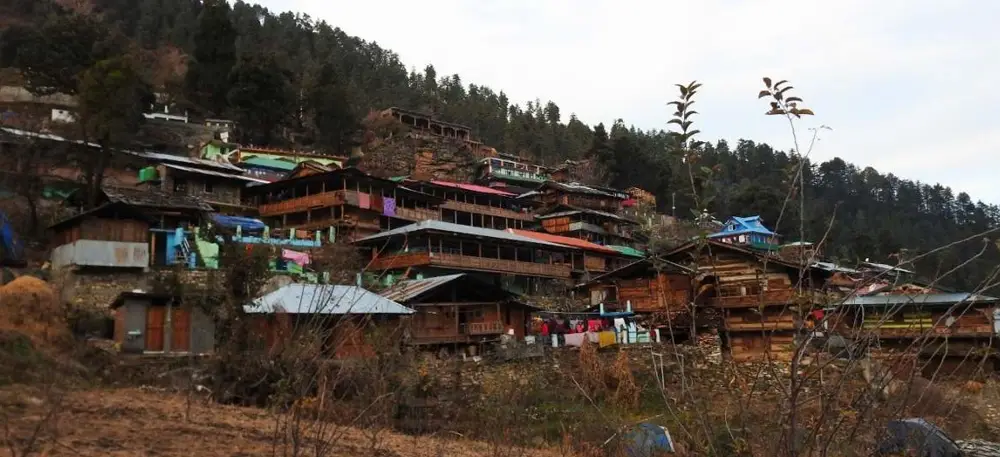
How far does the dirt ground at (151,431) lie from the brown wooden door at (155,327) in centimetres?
711

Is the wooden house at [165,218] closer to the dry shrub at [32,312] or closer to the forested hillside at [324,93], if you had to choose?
the dry shrub at [32,312]

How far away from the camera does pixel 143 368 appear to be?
57.1 ft

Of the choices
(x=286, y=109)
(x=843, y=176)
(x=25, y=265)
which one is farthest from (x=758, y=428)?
(x=843, y=176)

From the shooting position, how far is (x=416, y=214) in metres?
44.2

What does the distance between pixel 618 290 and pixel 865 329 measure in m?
26.6

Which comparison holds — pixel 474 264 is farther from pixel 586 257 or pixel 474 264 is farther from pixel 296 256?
pixel 586 257

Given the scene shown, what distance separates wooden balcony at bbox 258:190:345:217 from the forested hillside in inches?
472

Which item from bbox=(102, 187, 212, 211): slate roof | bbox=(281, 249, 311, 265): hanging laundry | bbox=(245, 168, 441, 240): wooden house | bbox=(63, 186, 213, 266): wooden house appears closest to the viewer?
bbox=(63, 186, 213, 266): wooden house

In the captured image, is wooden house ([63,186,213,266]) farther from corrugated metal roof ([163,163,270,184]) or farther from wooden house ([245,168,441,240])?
wooden house ([245,168,441,240])

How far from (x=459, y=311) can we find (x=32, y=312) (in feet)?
43.4

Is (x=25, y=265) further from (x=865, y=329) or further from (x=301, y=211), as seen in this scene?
(x=865, y=329)

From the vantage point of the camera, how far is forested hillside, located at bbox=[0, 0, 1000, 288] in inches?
2079

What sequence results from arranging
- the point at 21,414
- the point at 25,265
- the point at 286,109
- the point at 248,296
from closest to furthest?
1. the point at 21,414
2. the point at 248,296
3. the point at 25,265
4. the point at 286,109

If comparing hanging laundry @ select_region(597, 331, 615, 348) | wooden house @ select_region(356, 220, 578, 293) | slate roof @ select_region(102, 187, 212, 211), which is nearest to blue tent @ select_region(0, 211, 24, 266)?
slate roof @ select_region(102, 187, 212, 211)
